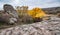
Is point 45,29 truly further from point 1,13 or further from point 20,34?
point 1,13

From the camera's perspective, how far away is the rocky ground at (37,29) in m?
3.02

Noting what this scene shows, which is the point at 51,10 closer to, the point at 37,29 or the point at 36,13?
the point at 36,13

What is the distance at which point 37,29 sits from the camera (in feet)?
10.5

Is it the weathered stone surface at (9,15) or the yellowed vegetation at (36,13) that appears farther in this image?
the yellowed vegetation at (36,13)

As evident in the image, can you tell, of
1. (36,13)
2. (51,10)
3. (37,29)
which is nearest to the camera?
(37,29)

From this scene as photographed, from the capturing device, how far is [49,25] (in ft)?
11.3

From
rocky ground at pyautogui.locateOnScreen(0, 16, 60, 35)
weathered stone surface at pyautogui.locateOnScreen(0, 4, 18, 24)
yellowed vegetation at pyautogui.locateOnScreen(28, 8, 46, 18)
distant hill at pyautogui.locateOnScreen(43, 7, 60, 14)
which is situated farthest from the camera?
distant hill at pyautogui.locateOnScreen(43, 7, 60, 14)

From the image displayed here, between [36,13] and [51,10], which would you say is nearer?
[36,13]

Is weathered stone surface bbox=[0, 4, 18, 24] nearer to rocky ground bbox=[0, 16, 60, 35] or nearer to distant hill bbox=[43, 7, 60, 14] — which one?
rocky ground bbox=[0, 16, 60, 35]

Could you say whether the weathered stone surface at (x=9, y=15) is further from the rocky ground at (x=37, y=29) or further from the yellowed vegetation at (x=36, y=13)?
the yellowed vegetation at (x=36, y=13)

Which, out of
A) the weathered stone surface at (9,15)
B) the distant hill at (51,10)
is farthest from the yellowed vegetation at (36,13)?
the weathered stone surface at (9,15)

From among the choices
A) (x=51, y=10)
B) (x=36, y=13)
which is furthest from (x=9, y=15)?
(x=51, y=10)

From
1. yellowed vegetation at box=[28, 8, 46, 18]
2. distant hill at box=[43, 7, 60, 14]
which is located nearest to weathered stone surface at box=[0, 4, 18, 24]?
yellowed vegetation at box=[28, 8, 46, 18]

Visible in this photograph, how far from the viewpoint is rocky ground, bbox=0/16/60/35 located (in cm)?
302
